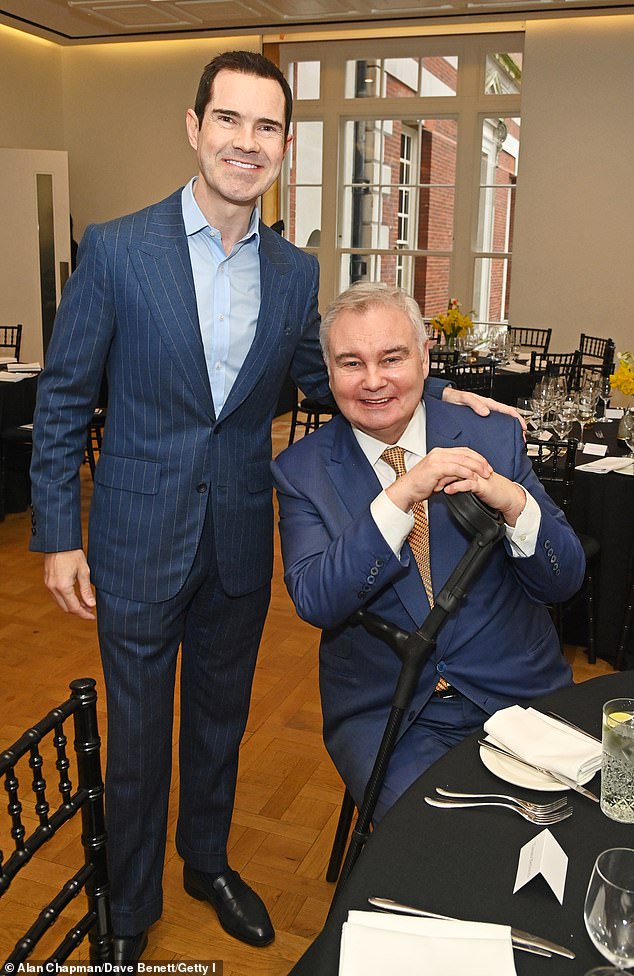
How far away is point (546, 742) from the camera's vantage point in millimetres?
1350

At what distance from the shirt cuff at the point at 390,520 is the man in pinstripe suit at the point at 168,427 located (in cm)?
40

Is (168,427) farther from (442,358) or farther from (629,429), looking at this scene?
(442,358)

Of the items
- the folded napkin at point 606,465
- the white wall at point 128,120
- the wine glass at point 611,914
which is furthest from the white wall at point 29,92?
the wine glass at point 611,914

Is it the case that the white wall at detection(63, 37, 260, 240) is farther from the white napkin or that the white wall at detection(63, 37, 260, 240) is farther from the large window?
the white napkin

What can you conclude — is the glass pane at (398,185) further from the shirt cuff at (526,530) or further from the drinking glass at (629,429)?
the shirt cuff at (526,530)

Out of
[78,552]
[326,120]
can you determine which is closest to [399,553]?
[78,552]

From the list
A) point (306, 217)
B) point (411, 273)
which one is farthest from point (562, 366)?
point (306, 217)

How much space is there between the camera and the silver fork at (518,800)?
1.21 meters

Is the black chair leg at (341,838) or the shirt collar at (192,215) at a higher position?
the shirt collar at (192,215)

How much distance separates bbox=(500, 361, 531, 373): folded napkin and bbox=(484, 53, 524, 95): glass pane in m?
3.46

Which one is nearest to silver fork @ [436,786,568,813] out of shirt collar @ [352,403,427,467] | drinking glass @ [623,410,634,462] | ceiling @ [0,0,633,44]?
shirt collar @ [352,403,427,467]

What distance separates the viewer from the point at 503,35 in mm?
8898

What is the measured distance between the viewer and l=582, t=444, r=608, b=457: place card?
13.3 ft

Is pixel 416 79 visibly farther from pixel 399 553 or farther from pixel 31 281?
pixel 399 553
